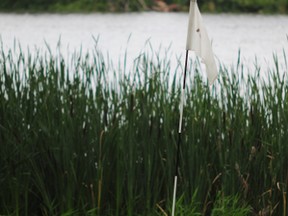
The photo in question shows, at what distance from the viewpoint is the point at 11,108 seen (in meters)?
4.12

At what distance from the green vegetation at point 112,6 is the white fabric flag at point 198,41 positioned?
65.5ft

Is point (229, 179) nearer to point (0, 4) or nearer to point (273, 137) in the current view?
point (273, 137)

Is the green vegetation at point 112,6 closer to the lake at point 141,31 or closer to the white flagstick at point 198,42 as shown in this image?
the lake at point 141,31

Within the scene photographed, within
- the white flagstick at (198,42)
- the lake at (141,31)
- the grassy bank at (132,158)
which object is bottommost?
the lake at (141,31)

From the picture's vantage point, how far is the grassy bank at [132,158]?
3883mm

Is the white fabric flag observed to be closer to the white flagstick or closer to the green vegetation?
the white flagstick

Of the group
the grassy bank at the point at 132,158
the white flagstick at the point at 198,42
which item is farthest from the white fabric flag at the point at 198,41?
the grassy bank at the point at 132,158

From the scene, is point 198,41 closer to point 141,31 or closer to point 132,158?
point 132,158

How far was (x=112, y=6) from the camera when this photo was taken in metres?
24.2

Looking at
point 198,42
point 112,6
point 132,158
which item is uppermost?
point 198,42

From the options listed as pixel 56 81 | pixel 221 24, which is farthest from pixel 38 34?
pixel 56 81

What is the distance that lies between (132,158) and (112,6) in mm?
20565

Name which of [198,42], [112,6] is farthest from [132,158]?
[112,6]

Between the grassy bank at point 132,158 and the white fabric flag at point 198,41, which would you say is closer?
the white fabric flag at point 198,41
